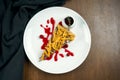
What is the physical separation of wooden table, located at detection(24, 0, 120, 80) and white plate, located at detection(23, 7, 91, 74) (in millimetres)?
26

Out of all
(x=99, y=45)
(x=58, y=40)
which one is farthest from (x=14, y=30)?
(x=99, y=45)

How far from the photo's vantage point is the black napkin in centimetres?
89

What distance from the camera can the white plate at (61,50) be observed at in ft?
3.02

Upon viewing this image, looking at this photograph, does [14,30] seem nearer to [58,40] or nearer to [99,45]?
[58,40]

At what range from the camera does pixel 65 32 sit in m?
0.92

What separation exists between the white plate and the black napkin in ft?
0.07

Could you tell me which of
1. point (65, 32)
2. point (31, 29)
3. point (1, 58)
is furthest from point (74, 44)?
point (1, 58)

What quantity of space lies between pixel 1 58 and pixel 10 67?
46 millimetres

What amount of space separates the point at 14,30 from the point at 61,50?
0.60 ft

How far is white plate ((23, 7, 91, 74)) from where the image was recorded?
0.92 metres

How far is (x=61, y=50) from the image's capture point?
0.93 m

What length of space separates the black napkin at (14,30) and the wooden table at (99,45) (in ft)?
0.16

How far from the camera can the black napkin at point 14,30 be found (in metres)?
0.89

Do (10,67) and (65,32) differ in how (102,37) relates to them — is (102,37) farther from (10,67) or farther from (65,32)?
(10,67)
